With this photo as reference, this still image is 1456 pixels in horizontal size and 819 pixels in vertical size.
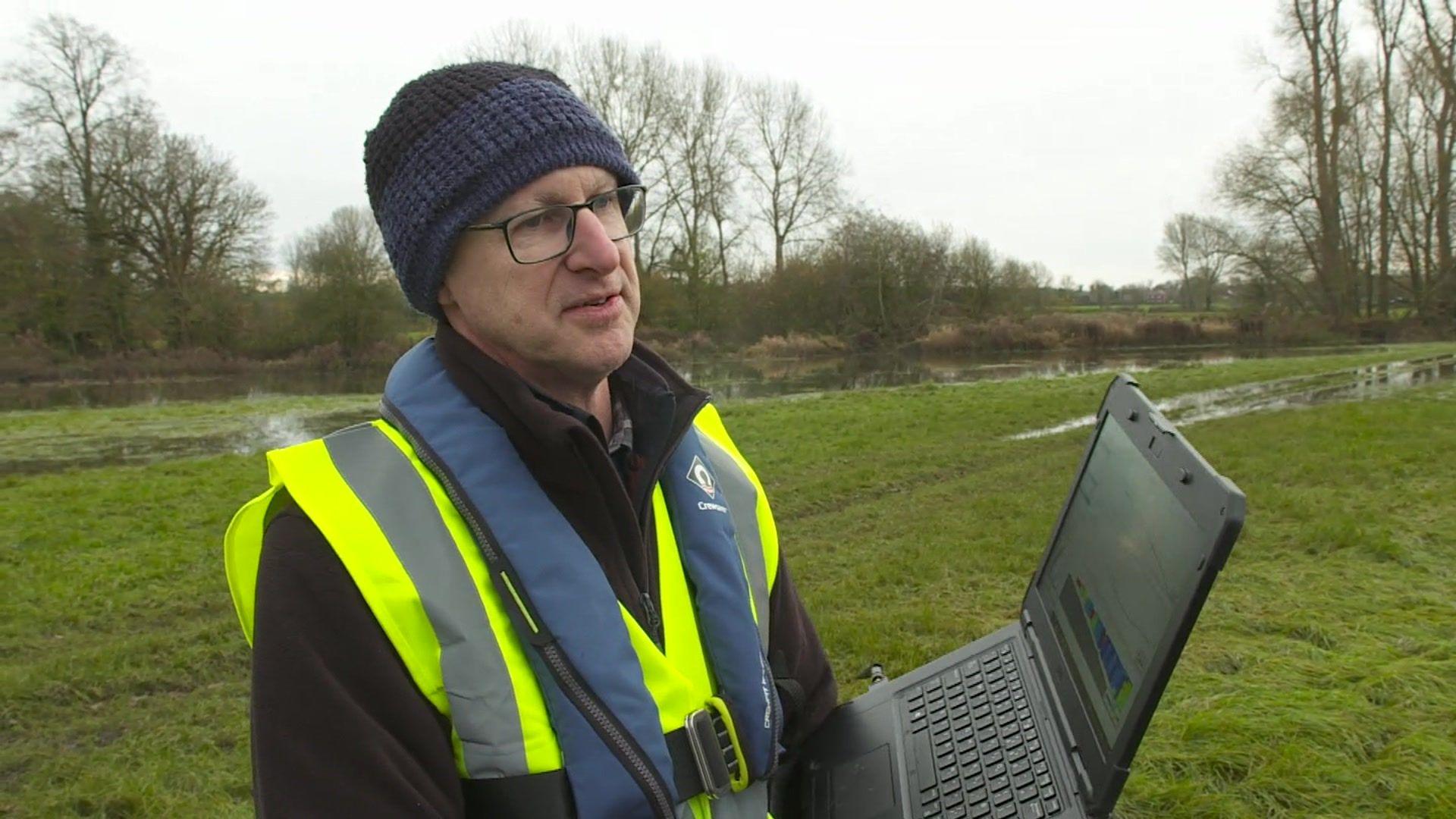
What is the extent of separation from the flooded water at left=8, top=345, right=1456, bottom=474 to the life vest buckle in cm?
660

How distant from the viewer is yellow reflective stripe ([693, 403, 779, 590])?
2.01m

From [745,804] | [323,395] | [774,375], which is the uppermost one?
[745,804]

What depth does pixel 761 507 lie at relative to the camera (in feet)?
6.77

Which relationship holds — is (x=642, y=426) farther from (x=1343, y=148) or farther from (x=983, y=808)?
(x=1343, y=148)

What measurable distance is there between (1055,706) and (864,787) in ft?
1.41

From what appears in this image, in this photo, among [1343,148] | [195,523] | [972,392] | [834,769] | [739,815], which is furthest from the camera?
[1343,148]

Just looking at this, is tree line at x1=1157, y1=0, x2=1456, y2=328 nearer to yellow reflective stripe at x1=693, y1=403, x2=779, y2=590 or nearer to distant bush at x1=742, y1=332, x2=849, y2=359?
distant bush at x1=742, y1=332, x2=849, y2=359

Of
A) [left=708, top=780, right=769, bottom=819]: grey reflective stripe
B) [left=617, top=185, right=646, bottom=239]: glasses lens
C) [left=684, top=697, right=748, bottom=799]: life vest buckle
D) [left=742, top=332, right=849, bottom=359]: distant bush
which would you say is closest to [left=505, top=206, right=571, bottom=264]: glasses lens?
[left=617, top=185, right=646, bottom=239]: glasses lens

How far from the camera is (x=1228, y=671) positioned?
3.77 meters

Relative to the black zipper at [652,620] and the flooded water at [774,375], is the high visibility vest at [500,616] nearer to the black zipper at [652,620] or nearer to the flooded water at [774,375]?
the black zipper at [652,620]

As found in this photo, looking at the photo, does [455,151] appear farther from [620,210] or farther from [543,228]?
[620,210]

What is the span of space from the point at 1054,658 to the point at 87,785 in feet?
12.6

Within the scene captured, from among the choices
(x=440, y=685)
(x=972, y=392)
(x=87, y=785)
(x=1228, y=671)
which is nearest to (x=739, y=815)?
(x=440, y=685)

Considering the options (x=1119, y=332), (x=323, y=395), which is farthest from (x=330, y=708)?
(x=1119, y=332)
